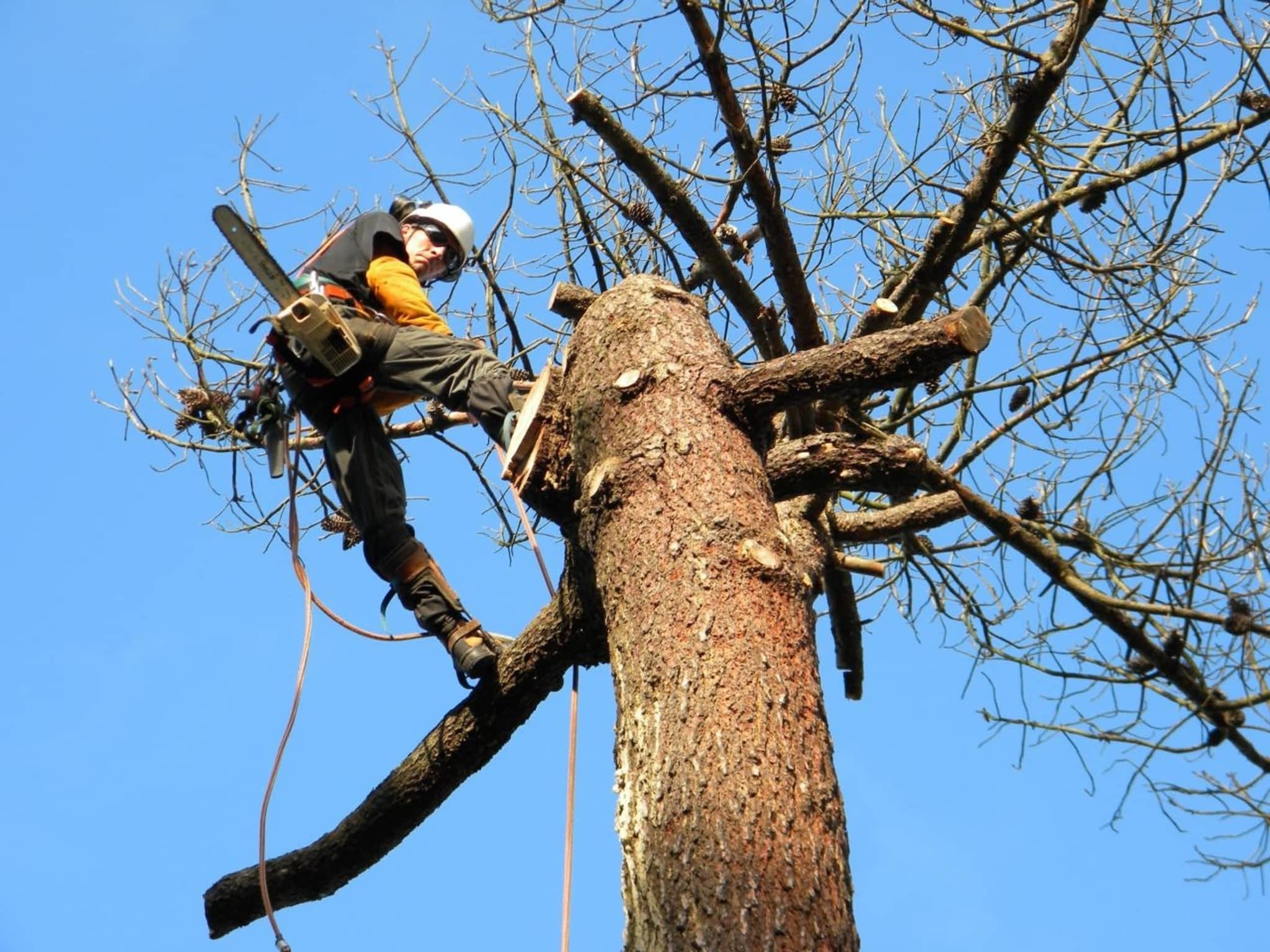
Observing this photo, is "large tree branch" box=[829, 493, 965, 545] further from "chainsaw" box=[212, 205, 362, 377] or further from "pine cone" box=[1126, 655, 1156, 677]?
"chainsaw" box=[212, 205, 362, 377]

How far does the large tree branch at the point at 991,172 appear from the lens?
3.71 m

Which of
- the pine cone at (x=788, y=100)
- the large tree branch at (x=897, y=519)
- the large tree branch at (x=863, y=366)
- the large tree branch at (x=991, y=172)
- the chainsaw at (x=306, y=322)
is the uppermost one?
the pine cone at (x=788, y=100)

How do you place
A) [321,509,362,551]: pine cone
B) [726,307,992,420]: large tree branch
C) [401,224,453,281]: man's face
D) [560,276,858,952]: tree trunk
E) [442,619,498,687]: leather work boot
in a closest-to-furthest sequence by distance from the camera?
[560,276,858,952]: tree trunk → [726,307,992,420]: large tree branch → [442,619,498,687]: leather work boot → [401,224,453,281]: man's face → [321,509,362,551]: pine cone

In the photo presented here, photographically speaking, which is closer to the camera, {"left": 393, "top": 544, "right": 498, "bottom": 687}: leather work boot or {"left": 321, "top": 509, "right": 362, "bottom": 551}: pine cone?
{"left": 393, "top": 544, "right": 498, "bottom": 687}: leather work boot

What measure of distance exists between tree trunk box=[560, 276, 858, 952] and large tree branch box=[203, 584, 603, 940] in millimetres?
260

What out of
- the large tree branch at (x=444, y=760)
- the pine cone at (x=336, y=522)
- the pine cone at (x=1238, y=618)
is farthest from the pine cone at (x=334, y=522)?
the pine cone at (x=1238, y=618)

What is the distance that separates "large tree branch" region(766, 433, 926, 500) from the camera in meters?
3.21

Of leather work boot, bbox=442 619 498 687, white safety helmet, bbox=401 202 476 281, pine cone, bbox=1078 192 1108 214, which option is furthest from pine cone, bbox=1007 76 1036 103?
leather work boot, bbox=442 619 498 687

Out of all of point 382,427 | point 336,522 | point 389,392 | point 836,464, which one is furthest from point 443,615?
point 336,522

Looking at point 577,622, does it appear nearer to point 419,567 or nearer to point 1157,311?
point 419,567

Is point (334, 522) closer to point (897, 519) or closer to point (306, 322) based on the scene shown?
point (306, 322)

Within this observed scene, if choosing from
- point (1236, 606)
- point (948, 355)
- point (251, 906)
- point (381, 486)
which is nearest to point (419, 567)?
point (381, 486)

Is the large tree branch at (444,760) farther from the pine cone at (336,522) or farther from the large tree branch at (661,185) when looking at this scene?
the pine cone at (336,522)

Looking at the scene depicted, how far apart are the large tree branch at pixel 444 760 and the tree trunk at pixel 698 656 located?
0.26 metres
